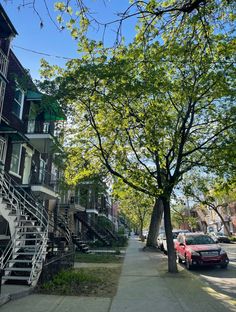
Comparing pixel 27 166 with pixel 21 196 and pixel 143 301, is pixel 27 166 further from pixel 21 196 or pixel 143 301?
pixel 143 301

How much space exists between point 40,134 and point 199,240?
35.2 feet

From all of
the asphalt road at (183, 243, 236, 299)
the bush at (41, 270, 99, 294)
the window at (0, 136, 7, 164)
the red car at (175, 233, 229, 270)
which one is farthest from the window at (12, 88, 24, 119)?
the asphalt road at (183, 243, 236, 299)

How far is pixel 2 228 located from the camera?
13.8 metres

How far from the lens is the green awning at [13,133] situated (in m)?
13.8

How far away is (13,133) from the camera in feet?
46.0

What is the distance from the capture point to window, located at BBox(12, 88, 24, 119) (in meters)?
16.1

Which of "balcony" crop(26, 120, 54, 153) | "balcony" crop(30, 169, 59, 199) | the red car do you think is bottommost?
the red car

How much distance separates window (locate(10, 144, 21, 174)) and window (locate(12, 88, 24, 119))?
1.87m

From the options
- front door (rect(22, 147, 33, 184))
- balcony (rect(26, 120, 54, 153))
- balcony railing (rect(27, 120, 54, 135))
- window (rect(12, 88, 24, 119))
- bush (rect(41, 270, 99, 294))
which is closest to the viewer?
bush (rect(41, 270, 99, 294))

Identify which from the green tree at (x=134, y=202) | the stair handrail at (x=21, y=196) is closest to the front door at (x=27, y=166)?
the stair handrail at (x=21, y=196)

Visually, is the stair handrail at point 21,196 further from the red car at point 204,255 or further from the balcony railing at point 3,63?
the red car at point 204,255

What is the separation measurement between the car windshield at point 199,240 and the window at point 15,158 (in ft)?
32.8

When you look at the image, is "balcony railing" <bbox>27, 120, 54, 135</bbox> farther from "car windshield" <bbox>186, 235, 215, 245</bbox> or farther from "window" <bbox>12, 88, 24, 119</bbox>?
"car windshield" <bbox>186, 235, 215, 245</bbox>

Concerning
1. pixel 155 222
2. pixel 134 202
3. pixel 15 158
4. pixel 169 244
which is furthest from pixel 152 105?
pixel 134 202
